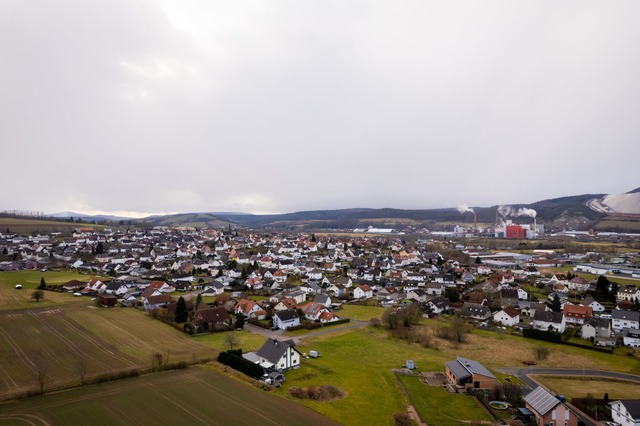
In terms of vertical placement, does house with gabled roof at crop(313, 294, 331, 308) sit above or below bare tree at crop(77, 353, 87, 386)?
below

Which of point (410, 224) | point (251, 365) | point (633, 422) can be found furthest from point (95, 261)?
point (410, 224)

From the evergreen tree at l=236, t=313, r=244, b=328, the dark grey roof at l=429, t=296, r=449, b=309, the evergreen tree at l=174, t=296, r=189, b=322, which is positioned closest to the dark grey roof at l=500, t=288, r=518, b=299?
the dark grey roof at l=429, t=296, r=449, b=309

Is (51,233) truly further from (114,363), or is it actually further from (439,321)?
(439,321)

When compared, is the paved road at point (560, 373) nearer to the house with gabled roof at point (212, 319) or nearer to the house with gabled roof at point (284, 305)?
the house with gabled roof at point (284, 305)

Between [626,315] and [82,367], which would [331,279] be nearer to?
[626,315]

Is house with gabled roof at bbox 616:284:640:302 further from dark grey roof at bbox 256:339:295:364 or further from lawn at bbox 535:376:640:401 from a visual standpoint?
dark grey roof at bbox 256:339:295:364

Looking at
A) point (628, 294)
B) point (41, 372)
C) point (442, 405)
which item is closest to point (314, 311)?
Result: point (442, 405)

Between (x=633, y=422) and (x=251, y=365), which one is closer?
(x=633, y=422)
